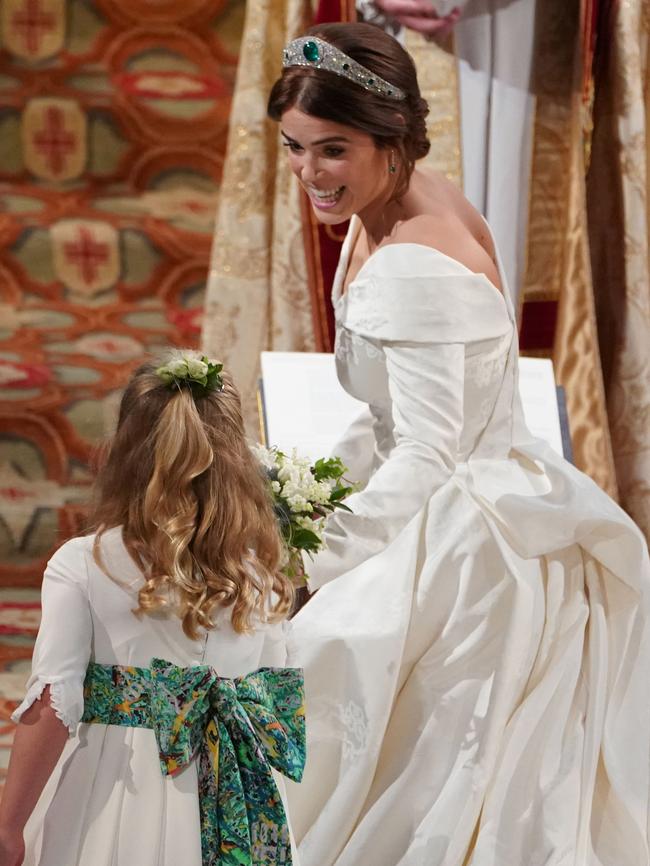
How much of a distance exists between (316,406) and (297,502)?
1.16 m

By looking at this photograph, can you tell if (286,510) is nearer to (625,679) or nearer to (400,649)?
(400,649)

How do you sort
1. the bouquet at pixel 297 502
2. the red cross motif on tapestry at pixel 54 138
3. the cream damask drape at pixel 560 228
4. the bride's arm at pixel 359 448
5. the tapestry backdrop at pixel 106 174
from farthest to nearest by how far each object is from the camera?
1. the red cross motif on tapestry at pixel 54 138
2. the tapestry backdrop at pixel 106 174
3. the cream damask drape at pixel 560 228
4. the bride's arm at pixel 359 448
5. the bouquet at pixel 297 502

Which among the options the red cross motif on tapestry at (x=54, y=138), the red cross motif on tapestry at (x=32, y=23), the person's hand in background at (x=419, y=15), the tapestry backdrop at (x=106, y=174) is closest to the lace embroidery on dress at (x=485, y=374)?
the person's hand in background at (x=419, y=15)

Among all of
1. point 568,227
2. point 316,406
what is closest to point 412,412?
point 316,406

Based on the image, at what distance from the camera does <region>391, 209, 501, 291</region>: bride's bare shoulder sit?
92.9 inches

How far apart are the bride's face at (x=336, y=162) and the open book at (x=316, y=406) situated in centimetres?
76

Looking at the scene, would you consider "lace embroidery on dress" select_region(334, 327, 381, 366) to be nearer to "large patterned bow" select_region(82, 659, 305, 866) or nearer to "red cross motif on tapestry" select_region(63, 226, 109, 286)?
"large patterned bow" select_region(82, 659, 305, 866)

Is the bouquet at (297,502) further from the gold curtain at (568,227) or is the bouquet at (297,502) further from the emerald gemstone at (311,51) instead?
the gold curtain at (568,227)

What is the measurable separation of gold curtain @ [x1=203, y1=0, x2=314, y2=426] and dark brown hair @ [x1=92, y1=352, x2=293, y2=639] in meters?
2.39

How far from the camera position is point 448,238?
2375 mm

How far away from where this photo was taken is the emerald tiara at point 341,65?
235 cm

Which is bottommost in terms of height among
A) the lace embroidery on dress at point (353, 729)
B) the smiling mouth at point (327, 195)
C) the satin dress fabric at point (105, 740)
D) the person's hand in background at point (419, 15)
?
the lace embroidery on dress at point (353, 729)

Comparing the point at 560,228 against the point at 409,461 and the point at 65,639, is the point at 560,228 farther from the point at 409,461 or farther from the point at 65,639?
the point at 65,639

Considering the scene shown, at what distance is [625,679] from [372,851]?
519 mm
